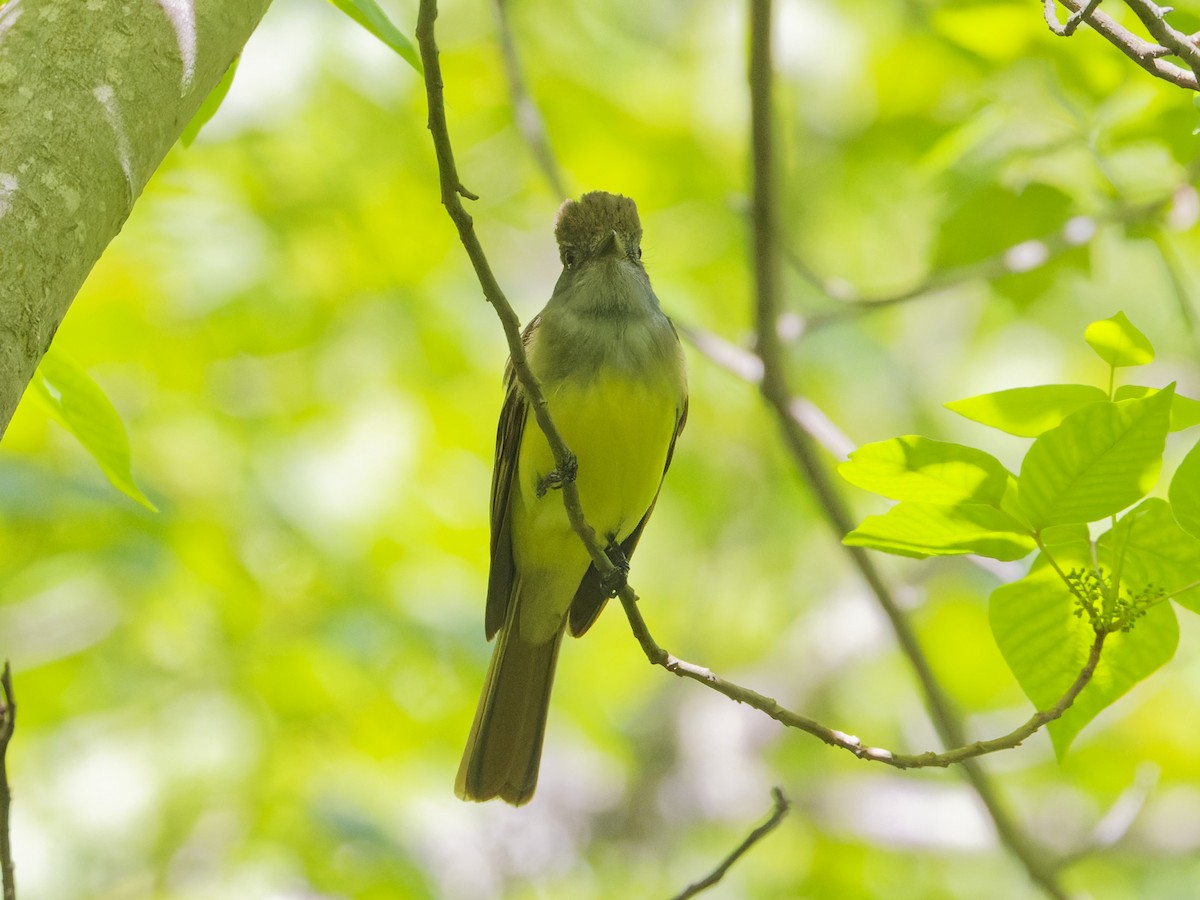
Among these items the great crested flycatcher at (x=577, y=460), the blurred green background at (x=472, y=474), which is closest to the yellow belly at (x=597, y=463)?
the great crested flycatcher at (x=577, y=460)

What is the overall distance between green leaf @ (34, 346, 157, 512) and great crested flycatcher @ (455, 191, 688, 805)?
1.78 meters

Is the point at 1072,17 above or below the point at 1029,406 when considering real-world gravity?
above

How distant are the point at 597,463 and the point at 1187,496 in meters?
2.24

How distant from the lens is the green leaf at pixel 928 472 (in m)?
2.04

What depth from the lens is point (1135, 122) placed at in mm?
3754

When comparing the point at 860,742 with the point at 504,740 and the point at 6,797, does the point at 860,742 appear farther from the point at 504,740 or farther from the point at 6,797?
the point at 504,740

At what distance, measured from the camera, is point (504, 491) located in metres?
4.39

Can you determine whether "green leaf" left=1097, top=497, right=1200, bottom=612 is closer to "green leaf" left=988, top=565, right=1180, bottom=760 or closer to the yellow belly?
"green leaf" left=988, top=565, right=1180, bottom=760

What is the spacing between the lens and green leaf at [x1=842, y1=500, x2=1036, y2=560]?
6.81ft

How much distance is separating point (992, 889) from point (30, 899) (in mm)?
5643

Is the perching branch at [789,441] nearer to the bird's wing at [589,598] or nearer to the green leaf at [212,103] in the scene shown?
the green leaf at [212,103]

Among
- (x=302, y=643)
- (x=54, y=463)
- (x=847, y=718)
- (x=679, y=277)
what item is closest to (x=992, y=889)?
(x=847, y=718)

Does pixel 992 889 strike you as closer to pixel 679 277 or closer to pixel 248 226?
pixel 679 277

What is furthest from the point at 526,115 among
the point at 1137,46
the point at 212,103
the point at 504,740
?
the point at 1137,46
